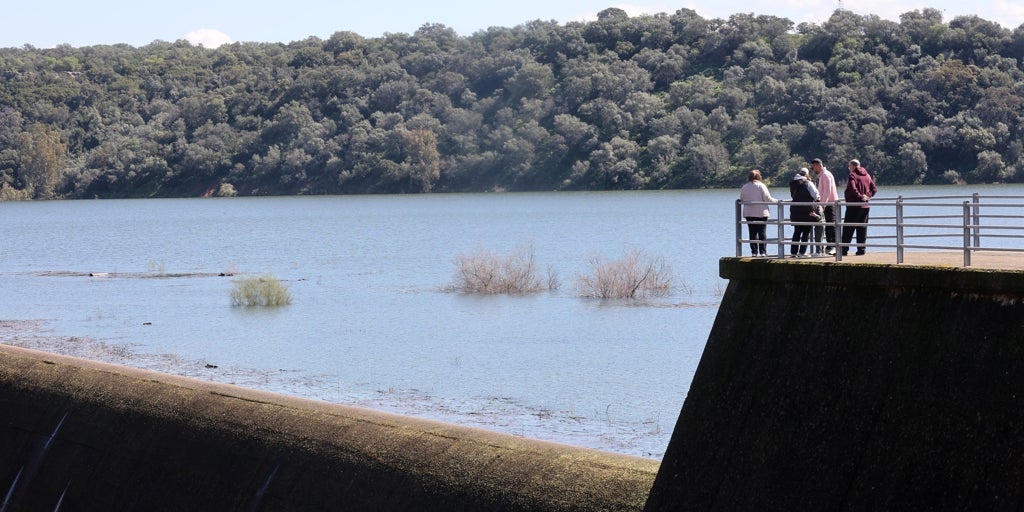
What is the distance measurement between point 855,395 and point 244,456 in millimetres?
7964

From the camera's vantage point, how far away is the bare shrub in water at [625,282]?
44.1 m

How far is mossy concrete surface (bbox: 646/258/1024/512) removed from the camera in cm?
889

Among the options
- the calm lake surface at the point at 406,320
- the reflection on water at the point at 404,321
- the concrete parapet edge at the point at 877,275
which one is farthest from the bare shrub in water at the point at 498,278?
the concrete parapet edge at the point at 877,275

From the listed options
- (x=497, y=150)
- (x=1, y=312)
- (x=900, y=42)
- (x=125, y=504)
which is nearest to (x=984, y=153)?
(x=900, y=42)

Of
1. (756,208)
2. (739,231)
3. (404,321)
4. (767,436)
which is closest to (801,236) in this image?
(756,208)

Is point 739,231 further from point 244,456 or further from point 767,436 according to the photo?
point 244,456

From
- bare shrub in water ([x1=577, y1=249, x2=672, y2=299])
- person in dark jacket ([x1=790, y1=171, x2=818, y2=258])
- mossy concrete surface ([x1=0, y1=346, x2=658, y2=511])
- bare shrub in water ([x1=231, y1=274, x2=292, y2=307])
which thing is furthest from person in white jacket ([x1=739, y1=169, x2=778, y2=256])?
bare shrub in water ([x1=231, y1=274, x2=292, y2=307])

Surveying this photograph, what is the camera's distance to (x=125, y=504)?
16.1m

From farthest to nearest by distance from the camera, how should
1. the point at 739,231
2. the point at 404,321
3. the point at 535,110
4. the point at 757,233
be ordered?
the point at 535,110 < the point at 404,321 < the point at 757,233 < the point at 739,231

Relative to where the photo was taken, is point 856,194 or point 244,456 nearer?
point 856,194

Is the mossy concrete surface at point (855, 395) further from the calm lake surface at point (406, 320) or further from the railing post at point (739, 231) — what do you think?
the calm lake surface at point (406, 320)

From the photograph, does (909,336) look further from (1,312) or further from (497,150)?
(497,150)

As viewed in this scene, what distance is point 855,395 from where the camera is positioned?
9688 mm

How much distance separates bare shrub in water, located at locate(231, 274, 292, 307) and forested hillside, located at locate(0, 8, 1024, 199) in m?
58.4
